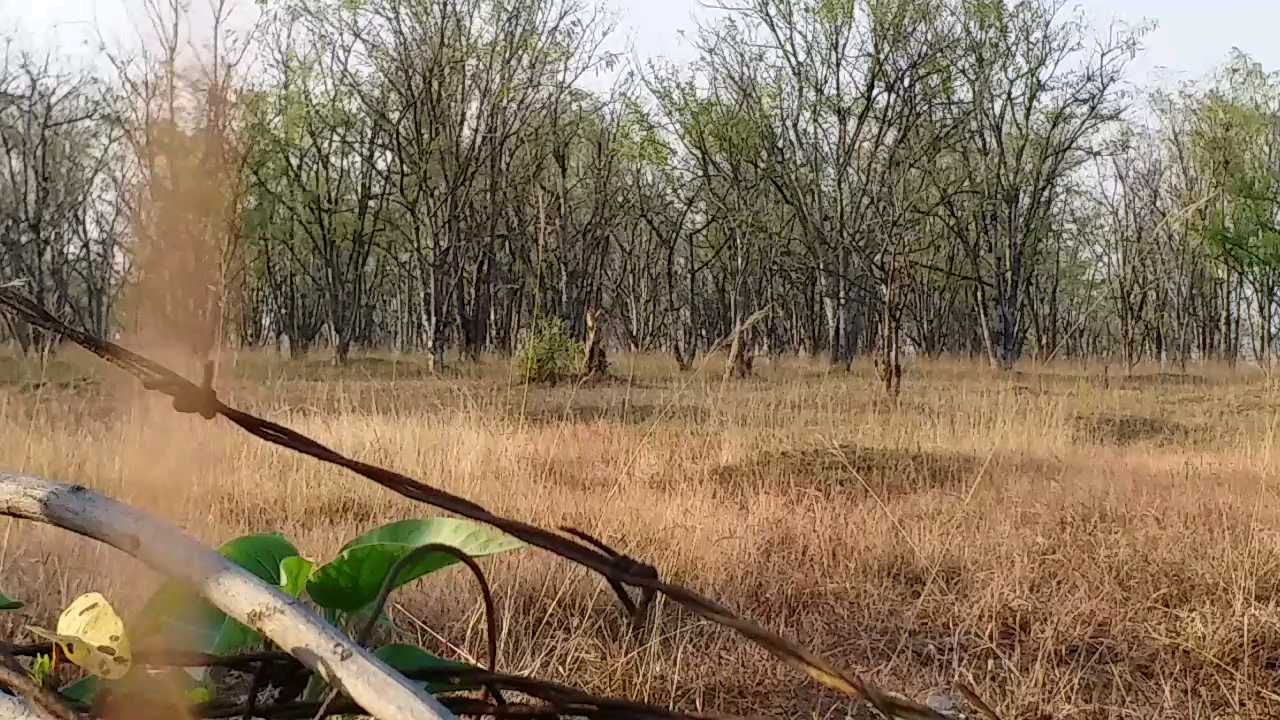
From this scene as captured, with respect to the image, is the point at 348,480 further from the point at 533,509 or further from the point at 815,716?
the point at 815,716

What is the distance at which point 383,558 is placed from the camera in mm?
593

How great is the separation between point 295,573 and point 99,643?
0.15 meters

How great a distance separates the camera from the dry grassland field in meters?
1.65

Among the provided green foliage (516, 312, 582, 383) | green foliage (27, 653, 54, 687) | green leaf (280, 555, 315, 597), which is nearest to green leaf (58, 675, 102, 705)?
green foliage (27, 653, 54, 687)

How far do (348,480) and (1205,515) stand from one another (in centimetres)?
298

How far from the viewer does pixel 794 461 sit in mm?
4164

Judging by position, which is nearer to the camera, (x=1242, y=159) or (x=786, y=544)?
(x=786, y=544)

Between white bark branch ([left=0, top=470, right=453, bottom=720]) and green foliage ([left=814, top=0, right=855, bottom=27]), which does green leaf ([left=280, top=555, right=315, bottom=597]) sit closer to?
white bark branch ([left=0, top=470, right=453, bottom=720])

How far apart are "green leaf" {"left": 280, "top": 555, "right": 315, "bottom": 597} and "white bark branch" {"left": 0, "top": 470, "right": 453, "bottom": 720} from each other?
133mm

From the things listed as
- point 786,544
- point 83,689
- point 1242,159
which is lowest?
point 786,544

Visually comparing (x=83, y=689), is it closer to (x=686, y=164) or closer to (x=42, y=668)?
(x=42, y=668)

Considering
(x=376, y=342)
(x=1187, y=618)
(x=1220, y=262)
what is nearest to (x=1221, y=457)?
(x=1187, y=618)

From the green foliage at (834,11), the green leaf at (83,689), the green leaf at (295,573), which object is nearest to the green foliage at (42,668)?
the green leaf at (83,689)

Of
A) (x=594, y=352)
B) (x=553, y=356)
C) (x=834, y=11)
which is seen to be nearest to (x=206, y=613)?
(x=553, y=356)
